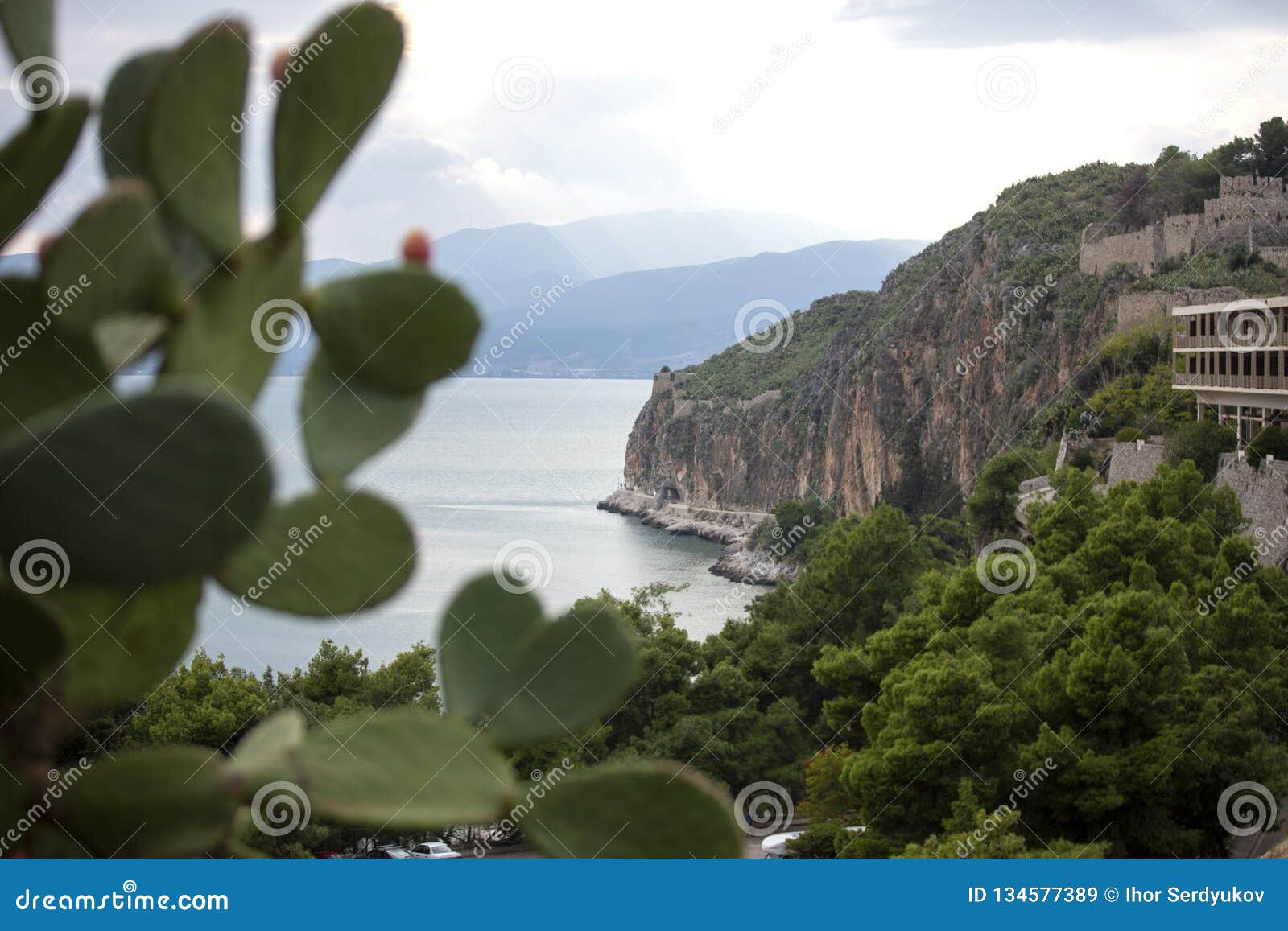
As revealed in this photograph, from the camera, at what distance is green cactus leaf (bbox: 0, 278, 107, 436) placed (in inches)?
16.8

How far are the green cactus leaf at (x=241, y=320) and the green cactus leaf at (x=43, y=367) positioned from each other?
33 mm

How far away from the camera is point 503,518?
2806 centimetres

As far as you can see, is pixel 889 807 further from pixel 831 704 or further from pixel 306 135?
pixel 306 135

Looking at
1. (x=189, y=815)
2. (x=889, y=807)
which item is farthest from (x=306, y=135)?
(x=889, y=807)

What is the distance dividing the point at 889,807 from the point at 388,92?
764 cm

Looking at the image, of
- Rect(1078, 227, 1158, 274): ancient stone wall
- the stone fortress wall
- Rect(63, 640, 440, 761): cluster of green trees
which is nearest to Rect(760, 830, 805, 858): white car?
Rect(63, 640, 440, 761): cluster of green trees

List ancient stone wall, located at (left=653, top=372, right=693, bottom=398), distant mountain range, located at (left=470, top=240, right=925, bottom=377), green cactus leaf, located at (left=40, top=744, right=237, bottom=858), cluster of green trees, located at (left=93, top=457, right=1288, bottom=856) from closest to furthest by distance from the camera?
1. green cactus leaf, located at (left=40, top=744, right=237, bottom=858)
2. cluster of green trees, located at (left=93, top=457, right=1288, bottom=856)
3. ancient stone wall, located at (left=653, top=372, right=693, bottom=398)
4. distant mountain range, located at (left=470, top=240, right=925, bottom=377)

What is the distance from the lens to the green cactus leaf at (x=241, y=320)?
0.46 metres

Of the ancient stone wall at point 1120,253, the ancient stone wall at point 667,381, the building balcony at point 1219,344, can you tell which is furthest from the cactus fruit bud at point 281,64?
the ancient stone wall at point 667,381

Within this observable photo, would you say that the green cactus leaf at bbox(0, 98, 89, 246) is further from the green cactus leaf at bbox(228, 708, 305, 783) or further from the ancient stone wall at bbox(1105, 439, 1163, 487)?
the ancient stone wall at bbox(1105, 439, 1163, 487)

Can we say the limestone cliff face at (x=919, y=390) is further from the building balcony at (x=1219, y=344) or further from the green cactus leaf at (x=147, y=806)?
the green cactus leaf at (x=147, y=806)

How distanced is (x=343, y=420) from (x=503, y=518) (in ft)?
91.1

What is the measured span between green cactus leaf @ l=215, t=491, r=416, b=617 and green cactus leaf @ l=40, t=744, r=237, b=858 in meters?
0.11

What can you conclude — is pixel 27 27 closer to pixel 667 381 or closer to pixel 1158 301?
pixel 1158 301
